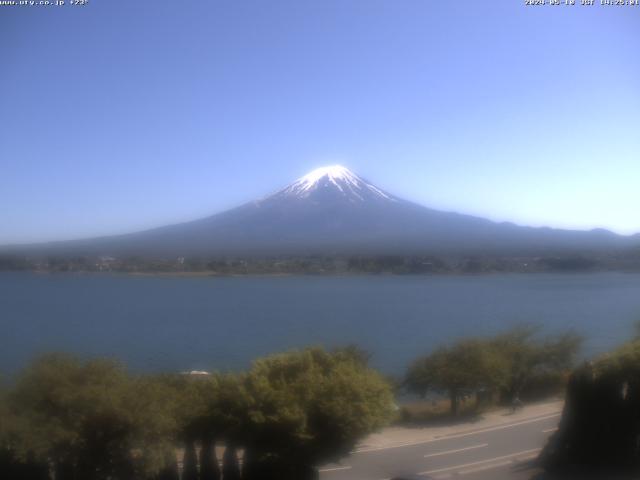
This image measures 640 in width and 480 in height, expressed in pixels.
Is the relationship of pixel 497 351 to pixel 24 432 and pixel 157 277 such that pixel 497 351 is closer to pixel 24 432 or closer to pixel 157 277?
pixel 24 432

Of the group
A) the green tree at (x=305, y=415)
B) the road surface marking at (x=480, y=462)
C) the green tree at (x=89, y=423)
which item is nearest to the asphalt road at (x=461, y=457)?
the road surface marking at (x=480, y=462)

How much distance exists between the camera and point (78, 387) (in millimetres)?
4988

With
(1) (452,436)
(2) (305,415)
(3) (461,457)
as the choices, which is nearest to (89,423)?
(2) (305,415)

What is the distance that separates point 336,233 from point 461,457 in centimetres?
4238

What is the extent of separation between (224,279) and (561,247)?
23003 millimetres

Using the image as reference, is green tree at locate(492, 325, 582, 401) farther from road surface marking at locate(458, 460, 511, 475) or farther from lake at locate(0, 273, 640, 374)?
road surface marking at locate(458, 460, 511, 475)

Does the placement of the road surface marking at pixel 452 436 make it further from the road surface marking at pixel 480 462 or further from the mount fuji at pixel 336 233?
the mount fuji at pixel 336 233

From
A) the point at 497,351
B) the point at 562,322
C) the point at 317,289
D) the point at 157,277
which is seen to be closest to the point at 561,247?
the point at 317,289

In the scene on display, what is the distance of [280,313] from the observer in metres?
23.4

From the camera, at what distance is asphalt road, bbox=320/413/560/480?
6.10m

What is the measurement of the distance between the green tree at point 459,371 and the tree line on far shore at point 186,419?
385cm

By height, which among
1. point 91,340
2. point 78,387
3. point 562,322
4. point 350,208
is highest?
point 350,208

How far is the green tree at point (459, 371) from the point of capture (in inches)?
392

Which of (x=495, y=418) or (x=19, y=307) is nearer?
(x=495, y=418)
